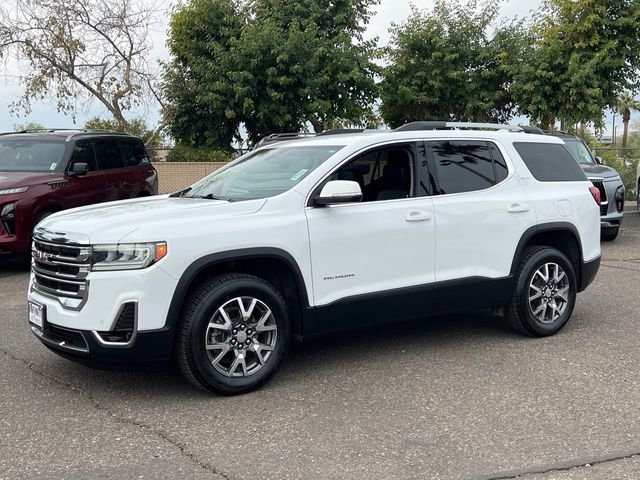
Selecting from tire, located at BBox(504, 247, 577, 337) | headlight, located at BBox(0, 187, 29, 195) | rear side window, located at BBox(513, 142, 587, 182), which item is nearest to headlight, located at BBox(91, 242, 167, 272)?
tire, located at BBox(504, 247, 577, 337)

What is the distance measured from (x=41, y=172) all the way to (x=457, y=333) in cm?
665

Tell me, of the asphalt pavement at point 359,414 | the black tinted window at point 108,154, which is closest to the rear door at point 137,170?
the black tinted window at point 108,154

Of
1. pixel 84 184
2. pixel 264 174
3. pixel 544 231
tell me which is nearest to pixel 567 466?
pixel 544 231

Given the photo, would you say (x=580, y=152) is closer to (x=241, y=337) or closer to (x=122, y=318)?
(x=241, y=337)

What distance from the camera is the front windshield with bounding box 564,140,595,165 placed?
13219 millimetres

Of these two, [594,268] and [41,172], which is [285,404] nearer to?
[594,268]

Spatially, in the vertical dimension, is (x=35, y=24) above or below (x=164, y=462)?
above

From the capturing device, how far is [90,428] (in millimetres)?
4215

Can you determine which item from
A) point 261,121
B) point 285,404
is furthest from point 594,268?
point 261,121

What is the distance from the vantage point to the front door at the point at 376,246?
4996 mm

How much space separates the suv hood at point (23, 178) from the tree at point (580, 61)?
15896 millimetres

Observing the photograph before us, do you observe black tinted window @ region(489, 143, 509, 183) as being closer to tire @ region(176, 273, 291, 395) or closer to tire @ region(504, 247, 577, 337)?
tire @ region(504, 247, 577, 337)

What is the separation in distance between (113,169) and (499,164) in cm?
728

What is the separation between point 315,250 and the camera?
4.92 m
